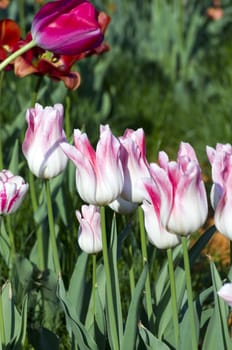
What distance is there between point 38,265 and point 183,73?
2567 millimetres

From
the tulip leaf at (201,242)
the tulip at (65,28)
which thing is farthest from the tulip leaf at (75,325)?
the tulip at (65,28)

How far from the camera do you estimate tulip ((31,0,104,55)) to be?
1555mm

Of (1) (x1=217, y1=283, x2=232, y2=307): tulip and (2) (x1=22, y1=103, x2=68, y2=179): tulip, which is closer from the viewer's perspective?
(1) (x1=217, y1=283, x2=232, y2=307): tulip

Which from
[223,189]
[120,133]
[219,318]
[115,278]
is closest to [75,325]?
[115,278]

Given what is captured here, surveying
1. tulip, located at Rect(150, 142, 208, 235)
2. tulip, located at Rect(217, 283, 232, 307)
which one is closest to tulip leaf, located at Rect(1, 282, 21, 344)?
tulip, located at Rect(150, 142, 208, 235)

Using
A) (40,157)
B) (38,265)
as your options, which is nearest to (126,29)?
(38,265)

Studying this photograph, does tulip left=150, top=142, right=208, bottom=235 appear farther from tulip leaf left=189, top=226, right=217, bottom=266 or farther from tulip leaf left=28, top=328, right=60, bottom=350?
tulip leaf left=28, top=328, right=60, bottom=350

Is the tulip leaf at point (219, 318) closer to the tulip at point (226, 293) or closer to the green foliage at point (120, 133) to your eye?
the green foliage at point (120, 133)

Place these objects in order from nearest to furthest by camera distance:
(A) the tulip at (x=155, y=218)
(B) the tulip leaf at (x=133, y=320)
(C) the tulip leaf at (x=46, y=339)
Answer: (A) the tulip at (x=155, y=218), (B) the tulip leaf at (x=133, y=320), (C) the tulip leaf at (x=46, y=339)

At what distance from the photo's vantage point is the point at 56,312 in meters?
2.10

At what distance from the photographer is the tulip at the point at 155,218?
1.36 meters

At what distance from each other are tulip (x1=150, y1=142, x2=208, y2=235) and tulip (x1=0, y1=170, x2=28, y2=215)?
0.31 m

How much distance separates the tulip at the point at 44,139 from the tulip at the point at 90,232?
10cm

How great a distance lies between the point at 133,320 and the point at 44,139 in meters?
0.36
